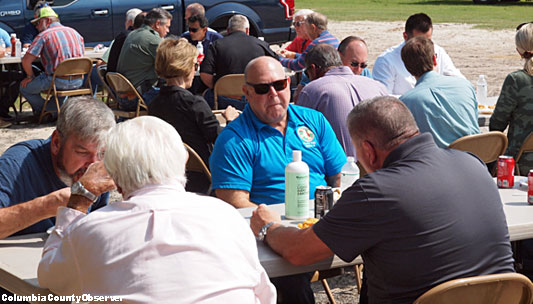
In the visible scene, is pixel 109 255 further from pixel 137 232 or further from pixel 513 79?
pixel 513 79

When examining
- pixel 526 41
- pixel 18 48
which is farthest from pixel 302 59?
pixel 18 48

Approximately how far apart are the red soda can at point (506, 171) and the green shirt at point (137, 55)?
18.9ft

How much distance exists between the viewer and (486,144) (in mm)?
4582

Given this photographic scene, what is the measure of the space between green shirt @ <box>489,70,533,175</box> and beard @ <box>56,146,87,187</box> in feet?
11.0

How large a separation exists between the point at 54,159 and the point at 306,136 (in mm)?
1450

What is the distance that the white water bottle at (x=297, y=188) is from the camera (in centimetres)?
325

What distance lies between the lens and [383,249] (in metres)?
2.63

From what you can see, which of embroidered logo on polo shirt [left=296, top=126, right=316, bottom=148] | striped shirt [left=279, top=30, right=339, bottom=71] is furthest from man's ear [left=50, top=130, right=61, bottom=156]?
striped shirt [left=279, top=30, right=339, bottom=71]

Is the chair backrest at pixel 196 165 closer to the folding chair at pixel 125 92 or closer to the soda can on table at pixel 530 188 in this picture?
the soda can on table at pixel 530 188

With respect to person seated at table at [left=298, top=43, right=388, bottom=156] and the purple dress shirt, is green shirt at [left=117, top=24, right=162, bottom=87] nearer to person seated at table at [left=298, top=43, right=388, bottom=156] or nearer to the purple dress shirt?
person seated at table at [left=298, top=43, right=388, bottom=156]

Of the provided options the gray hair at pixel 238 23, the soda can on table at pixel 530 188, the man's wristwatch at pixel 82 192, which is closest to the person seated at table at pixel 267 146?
the soda can on table at pixel 530 188

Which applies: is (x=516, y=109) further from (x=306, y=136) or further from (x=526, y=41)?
(x=306, y=136)

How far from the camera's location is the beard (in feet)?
10.5

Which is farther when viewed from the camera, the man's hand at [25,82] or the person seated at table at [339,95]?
the man's hand at [25,82]
